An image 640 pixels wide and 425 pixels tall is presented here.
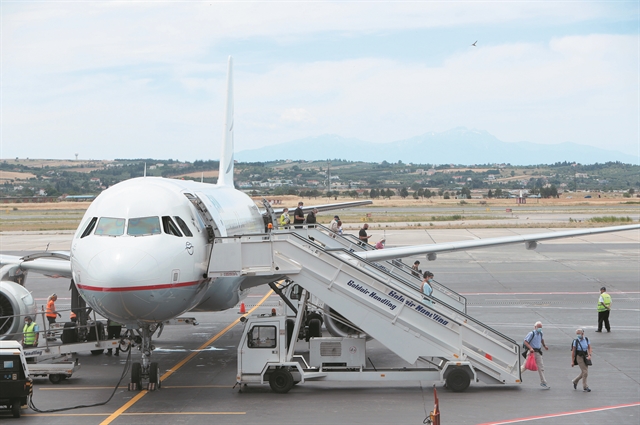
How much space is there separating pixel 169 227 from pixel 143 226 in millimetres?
647

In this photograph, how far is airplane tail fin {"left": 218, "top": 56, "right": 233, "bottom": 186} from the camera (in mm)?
32438

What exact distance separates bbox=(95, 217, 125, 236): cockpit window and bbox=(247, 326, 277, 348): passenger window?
14.2ft

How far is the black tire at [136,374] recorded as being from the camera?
62.7 ft

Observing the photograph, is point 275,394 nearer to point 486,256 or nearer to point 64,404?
point 64,404

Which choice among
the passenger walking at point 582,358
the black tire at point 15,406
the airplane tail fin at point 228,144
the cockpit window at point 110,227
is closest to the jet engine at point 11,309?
the black tire at point 15,406

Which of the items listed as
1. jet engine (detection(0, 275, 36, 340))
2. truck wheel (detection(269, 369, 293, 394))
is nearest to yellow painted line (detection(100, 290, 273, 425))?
truck wheel (detection(269, 369, 293, 394))

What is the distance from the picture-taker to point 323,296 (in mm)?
19547

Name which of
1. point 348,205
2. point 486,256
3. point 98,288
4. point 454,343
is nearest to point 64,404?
point 98,288

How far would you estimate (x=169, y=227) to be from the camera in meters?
17.9

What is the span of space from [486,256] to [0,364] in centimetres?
4021

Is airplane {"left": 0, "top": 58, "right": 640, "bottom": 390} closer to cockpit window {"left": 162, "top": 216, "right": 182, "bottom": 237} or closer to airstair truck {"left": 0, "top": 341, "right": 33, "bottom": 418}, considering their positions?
cockpit window {"left": 162, "top": 216, "right": 182, "bottom": 237}

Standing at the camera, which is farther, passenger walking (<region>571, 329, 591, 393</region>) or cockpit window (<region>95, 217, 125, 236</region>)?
passenger walking (<region>571, 329, 591, 393</region>)

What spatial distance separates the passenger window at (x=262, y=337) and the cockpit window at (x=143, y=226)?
3783 millimetres

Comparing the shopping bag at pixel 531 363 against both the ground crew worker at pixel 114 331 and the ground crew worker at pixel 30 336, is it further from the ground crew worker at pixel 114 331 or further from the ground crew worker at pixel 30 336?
the ground crew worker at pixel 30 336
